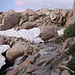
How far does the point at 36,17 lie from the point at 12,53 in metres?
19.2

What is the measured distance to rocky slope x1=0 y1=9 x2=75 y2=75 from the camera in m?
7.96

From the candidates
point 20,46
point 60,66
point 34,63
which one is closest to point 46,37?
point 20,46

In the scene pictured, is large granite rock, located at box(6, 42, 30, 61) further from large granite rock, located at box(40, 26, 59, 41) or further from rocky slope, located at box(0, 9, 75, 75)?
large granite rock, located at box(40, 26, 59, 41)

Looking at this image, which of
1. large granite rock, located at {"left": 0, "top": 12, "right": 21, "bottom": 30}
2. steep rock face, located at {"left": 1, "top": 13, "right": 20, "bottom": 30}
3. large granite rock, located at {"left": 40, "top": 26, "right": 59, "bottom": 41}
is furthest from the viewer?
steep rock face, located at {"left": 1, "top": 13, "right": 20, "bottom": 30}

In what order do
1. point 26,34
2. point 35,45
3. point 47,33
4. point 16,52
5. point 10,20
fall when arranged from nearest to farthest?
point 16,52 < point 35,45 < point 26,34 < point 47,33 < point 10,20

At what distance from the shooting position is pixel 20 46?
40.8 ft

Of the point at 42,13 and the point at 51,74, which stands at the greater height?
the point at 42,13

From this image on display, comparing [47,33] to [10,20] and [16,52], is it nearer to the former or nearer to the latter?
[16,52]

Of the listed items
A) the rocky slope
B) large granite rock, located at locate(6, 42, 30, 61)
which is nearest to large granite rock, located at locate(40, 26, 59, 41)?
the rocky slope

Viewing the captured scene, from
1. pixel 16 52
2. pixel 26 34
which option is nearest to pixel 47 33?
pixel 26 34

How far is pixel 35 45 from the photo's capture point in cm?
1423

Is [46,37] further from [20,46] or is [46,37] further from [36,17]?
[36,17]

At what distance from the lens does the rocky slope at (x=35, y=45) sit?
796 centimetres

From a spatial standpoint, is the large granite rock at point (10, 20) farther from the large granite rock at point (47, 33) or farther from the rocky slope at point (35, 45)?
the large granite rock at point (47, 33)
